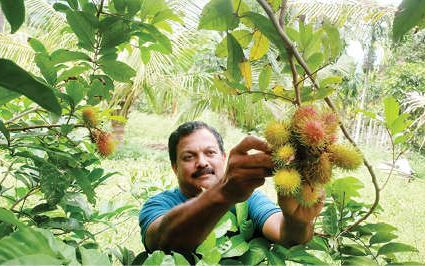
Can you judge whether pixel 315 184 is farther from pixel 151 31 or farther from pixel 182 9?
pixel 182 9

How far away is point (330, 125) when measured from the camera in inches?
23.5

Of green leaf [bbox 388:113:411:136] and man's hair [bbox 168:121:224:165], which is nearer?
green leaf [bbox 388:113:411:136]

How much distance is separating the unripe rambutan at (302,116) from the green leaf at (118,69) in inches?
14.5

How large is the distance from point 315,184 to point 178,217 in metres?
0.33

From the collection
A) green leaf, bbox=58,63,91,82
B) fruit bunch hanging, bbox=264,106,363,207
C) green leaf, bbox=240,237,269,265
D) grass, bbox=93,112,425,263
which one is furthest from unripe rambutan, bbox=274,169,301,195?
green leaf, bbox=58,63,91,82

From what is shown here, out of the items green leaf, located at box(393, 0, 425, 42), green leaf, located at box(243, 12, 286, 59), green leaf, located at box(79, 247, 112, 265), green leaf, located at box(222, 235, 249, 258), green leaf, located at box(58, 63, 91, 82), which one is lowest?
green leaf, located at box(222, 235, 249, 258)

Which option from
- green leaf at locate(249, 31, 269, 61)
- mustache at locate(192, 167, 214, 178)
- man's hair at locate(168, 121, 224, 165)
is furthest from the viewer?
man's hair at locate(168, 121, 224, 165)

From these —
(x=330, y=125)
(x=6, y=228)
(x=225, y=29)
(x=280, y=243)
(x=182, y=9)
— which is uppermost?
(x=182, y=9)

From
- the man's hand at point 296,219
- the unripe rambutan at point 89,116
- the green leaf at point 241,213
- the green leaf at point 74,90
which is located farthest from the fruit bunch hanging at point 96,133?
the man's hand at point 296,219

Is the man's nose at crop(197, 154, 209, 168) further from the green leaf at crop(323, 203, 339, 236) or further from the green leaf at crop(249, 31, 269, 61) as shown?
the green leaf at crop(249, 31, 269, 61)

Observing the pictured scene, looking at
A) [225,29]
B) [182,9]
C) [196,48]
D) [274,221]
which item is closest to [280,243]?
[274,221]

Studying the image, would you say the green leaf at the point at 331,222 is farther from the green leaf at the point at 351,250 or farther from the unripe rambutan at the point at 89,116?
the unripe rambutan at the point at 89,116

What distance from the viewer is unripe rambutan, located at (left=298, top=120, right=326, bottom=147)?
0.56 m

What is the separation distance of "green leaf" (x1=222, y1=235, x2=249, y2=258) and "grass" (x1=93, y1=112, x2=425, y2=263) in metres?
0.26
